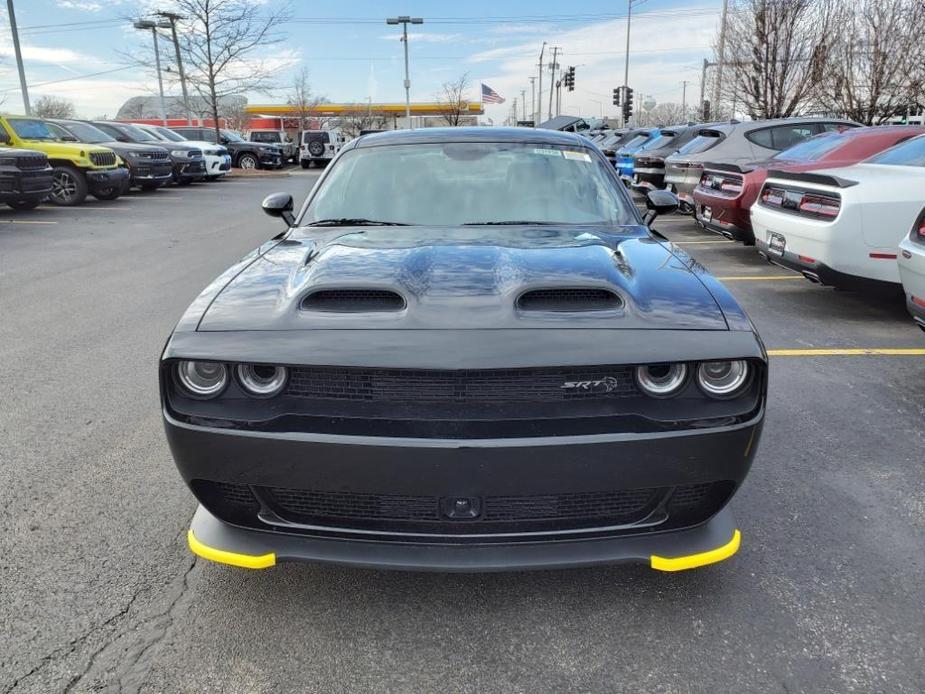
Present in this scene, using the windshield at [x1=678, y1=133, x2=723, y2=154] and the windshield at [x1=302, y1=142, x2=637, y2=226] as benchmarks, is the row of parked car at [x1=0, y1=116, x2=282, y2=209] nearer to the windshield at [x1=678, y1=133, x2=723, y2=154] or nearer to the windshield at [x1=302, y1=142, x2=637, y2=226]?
the windshield at [x1=678, y1=133, x2=723, y2=154]

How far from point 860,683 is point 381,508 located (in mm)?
1448

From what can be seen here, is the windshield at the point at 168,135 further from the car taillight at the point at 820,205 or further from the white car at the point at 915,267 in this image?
the white car at the point at 915,267

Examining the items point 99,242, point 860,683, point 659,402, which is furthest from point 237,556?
point 99,242

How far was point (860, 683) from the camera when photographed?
6.58 ft

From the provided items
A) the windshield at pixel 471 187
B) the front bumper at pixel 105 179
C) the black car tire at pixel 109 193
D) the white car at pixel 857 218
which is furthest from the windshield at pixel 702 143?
the black car tire at pixel 109 193

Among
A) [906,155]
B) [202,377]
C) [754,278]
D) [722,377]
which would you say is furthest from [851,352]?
[202,377]

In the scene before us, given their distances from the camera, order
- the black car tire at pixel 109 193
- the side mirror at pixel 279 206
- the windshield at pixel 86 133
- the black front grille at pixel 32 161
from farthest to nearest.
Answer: the windshield at pixel 86 133 → the black car tire at pixel 109 193 → the black front grille at pixel 32 161 → the side mirror at pixel 279 206

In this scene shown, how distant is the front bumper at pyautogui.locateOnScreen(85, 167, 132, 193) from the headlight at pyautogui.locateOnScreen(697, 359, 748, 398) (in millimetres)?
16056

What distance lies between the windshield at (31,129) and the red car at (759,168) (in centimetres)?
1378

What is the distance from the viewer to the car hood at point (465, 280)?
6.90 ft

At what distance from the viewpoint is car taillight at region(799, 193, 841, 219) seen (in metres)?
5.70

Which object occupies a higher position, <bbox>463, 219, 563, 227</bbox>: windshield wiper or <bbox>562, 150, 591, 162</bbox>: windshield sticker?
<bbox>562, 150, 591, 162</bbox>: windshield sticker

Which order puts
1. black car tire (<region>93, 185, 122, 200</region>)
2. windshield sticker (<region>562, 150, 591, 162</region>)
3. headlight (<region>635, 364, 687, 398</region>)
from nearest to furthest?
1. headlight (<region>635, 364, 687, 398</region>)
2. windshield sticker (<region>562, 150, 591, 162</region>)
3. black car tire (<region>93, 185, 122, 200</region>)

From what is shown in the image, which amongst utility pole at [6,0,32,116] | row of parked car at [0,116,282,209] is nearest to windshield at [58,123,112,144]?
row of parked car at [0,116,282,209]
